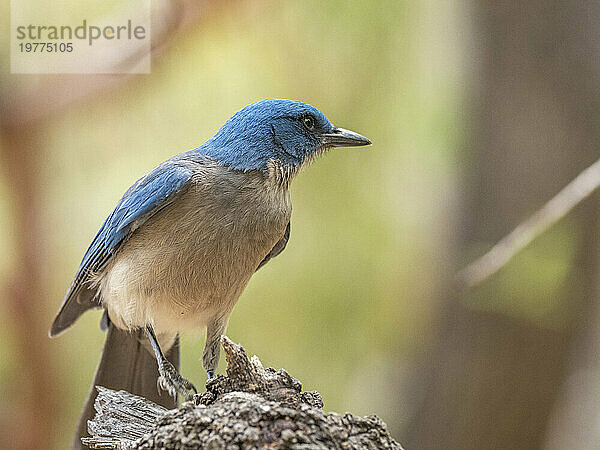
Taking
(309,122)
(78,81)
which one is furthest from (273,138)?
(78,81)

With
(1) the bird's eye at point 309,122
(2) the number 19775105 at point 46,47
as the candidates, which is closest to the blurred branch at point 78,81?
(2) the number 19775105 at point 46,47

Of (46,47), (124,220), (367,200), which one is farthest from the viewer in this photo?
(367,200)

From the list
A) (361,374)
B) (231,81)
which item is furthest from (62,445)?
(231,81)

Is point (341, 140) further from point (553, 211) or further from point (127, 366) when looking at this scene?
point (127, 366)

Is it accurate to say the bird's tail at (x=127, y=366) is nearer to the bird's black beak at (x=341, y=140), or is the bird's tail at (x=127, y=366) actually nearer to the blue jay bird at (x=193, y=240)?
the blue jay bird at (x=193, y=240)

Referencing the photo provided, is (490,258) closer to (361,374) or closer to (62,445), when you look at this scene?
(361,374)

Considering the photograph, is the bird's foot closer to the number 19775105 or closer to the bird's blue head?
the bird's blue head

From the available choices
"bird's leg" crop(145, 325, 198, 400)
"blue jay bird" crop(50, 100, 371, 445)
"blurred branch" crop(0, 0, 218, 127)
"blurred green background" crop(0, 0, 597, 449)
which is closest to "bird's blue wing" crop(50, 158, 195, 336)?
"blue jay bird" crop(50, 100, 371, 445)
